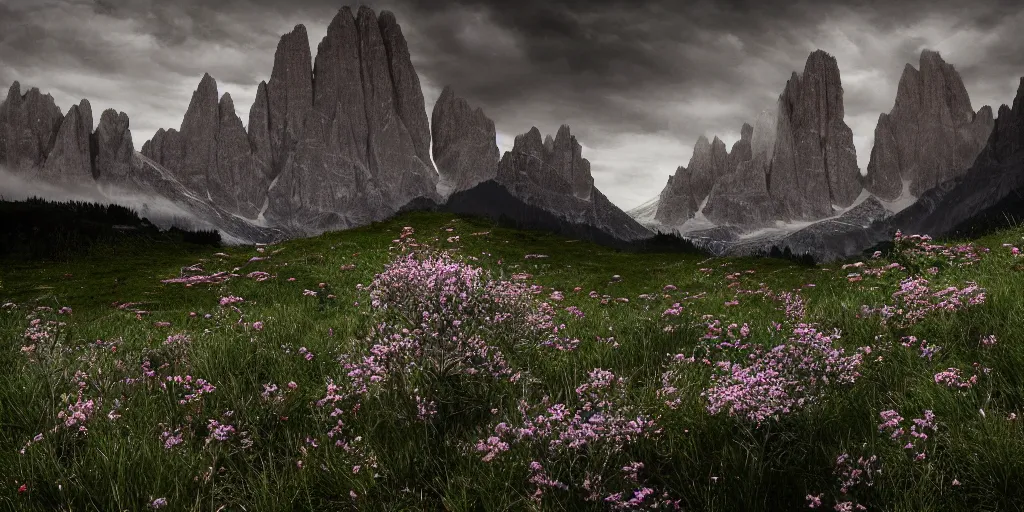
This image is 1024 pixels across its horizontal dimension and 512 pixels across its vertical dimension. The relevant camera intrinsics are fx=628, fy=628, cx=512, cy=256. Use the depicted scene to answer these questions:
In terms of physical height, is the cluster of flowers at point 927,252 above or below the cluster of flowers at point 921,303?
above

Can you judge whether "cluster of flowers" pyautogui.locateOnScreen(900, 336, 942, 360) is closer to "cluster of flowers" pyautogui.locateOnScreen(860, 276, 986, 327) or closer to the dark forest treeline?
"cluster of flowers" pyautogui.locateOnScreen(860, 276, 986, 327)

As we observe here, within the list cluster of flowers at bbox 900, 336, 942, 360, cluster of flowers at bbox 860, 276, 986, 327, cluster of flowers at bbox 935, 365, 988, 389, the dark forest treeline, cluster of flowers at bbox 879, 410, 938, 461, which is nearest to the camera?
cluster of flowers at bbox 879, 410, 938, 461

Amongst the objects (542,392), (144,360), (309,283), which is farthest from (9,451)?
(309,283)

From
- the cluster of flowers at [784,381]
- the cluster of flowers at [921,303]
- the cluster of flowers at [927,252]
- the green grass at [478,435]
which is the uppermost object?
the cluster of flowers at [927,252]

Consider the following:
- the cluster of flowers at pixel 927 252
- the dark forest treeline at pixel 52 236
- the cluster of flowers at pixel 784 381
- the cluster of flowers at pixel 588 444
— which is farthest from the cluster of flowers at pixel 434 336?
the dark forest treeline at pixel 52 236

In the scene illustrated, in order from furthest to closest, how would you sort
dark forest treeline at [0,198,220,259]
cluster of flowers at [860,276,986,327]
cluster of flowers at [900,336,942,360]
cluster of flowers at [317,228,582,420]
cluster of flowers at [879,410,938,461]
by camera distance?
dark forest treeline at [0,198,220,259], cluster of flowers at [860,276,986,327], cluster of flowers at [900,336,942,360], cluster of flowers at [317,228,582,420], cluster of flowers at [879,410,938,461]

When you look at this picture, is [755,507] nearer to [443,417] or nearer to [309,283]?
[443,417]

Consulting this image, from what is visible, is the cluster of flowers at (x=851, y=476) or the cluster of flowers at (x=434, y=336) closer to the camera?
the cluster of flowers at (x=851, y=476)

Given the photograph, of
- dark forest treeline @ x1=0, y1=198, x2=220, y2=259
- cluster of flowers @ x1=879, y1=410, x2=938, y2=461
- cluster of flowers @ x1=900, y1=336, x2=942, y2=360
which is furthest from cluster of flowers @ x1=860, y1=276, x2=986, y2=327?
dark forest treeline @ x1=0, y1=198, x2=220, y2=259

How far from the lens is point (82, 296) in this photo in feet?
70.5

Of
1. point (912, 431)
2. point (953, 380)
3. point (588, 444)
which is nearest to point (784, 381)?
point (912, 431)

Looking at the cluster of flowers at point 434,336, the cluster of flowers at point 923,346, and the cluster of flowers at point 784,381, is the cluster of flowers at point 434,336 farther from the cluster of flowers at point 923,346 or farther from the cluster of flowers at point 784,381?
the cluster of flowers at point 923,346

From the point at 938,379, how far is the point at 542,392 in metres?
2.93

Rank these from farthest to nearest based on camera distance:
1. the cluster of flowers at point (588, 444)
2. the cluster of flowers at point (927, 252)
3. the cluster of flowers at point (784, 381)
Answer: the cluster of flowers at point (927, 252)
the cluster of flowers at point (784, 381)
the cluster of flowers at point (588, 444)
